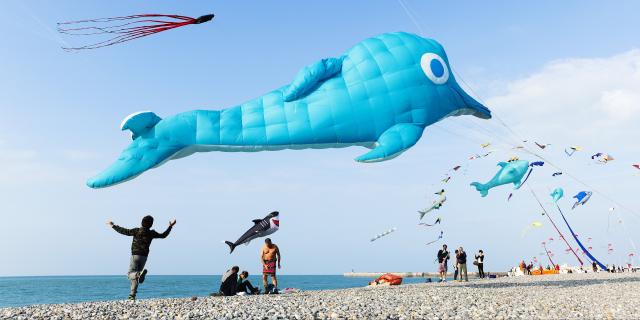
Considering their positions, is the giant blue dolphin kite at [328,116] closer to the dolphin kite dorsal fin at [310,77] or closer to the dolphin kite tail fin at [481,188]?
the dolphin kite dorsal fin at [310,77]

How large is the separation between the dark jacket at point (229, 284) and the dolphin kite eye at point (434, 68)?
258 inches

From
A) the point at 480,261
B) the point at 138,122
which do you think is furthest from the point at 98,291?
the point at 138,122

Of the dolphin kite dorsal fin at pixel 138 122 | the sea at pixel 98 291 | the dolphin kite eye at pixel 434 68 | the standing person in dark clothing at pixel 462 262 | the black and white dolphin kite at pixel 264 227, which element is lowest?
the sea at pixel 98 291

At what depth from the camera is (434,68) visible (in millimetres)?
11859

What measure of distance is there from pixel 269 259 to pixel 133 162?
368 cm

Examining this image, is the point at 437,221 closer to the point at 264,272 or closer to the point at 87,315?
the point at 264,272

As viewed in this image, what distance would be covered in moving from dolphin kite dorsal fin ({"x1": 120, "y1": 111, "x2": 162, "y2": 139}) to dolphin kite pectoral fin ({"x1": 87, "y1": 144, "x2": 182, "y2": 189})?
0.76ft

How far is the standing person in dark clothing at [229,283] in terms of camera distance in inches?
416

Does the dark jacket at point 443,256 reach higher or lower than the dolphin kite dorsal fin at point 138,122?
lower

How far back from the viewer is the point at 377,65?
11.5 metres

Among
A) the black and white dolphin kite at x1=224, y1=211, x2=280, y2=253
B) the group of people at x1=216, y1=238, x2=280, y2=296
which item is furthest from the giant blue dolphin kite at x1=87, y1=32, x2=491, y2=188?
the group of people at x1=216, y1=238, x2=280, y2=296

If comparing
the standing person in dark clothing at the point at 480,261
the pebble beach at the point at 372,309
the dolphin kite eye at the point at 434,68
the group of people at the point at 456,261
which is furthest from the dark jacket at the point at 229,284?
the standing person in dark clothing at the point at 480,261

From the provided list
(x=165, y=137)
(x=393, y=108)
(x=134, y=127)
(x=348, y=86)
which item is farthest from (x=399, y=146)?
(x=134, y=127)

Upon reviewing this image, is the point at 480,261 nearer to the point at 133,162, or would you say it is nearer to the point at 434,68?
the point at 434,68
